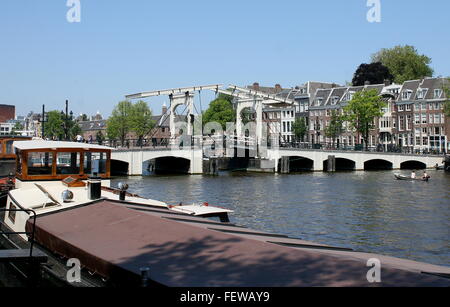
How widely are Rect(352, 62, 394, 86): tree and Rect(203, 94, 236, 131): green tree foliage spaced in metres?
23.2

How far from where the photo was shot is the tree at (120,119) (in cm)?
8880

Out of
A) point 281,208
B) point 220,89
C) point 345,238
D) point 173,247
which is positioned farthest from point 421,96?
point 173,247

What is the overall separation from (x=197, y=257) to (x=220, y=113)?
257 ft

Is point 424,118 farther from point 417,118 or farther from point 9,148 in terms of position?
point 9,148

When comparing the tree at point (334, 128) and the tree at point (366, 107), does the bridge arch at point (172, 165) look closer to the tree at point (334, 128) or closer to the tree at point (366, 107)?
the tree at point (366, 107)

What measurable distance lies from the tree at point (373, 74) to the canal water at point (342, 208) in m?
48.4

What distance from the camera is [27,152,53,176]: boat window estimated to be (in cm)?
1430

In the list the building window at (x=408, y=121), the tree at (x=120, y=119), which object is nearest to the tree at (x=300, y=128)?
the building window at (x=408, y=121)

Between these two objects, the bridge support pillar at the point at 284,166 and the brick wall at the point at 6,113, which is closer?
the bridge support pillar at the point at 284,166

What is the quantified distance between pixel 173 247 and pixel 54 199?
5.12 m

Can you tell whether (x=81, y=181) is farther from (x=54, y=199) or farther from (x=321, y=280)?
(x=321, y=280)

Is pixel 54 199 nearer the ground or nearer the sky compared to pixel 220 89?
nearer the ground

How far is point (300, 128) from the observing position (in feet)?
289
